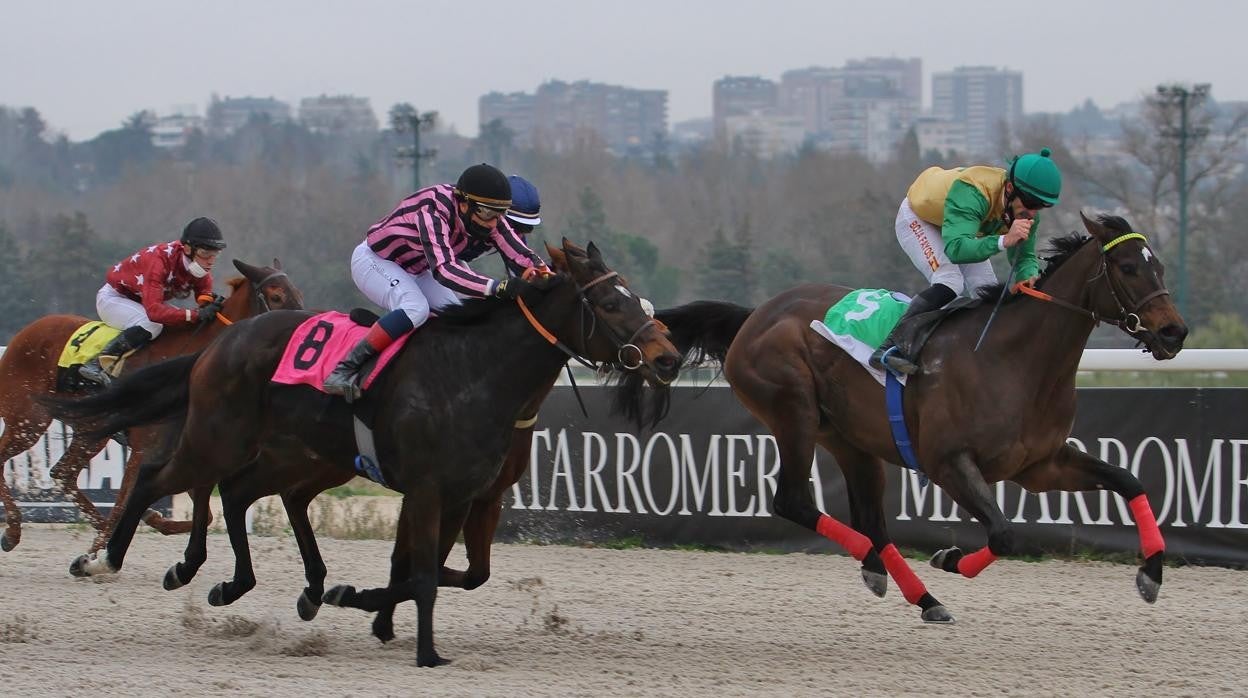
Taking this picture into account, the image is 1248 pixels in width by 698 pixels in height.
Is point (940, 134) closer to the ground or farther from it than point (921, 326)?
farther from it

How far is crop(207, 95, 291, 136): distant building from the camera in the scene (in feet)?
320

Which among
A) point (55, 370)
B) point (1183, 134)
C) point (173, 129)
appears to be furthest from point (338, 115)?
point (55, 370)

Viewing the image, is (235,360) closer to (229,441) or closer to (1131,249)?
(229,441)

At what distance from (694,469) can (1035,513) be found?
181 cm

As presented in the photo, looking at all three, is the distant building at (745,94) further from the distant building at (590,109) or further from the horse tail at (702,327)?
the horse tail at (702,327)

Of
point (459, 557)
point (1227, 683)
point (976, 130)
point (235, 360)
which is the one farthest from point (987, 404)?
point (976, 130)

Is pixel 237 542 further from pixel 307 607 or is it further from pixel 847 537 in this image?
pixel 847 537

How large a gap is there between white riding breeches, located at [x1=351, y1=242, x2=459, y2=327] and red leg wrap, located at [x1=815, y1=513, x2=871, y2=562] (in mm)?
1791

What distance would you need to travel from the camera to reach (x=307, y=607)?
6527 mm

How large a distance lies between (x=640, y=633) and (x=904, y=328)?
1619 millimetres

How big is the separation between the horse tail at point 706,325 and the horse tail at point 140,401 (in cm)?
225

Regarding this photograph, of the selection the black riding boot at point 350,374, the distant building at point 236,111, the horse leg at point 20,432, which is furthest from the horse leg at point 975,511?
the distant building at point 236,111

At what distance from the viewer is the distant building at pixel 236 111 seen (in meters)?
97.4

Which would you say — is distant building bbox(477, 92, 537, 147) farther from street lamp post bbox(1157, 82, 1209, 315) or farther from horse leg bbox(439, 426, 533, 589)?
horse leg bbox(439, 426, 533, 589)
